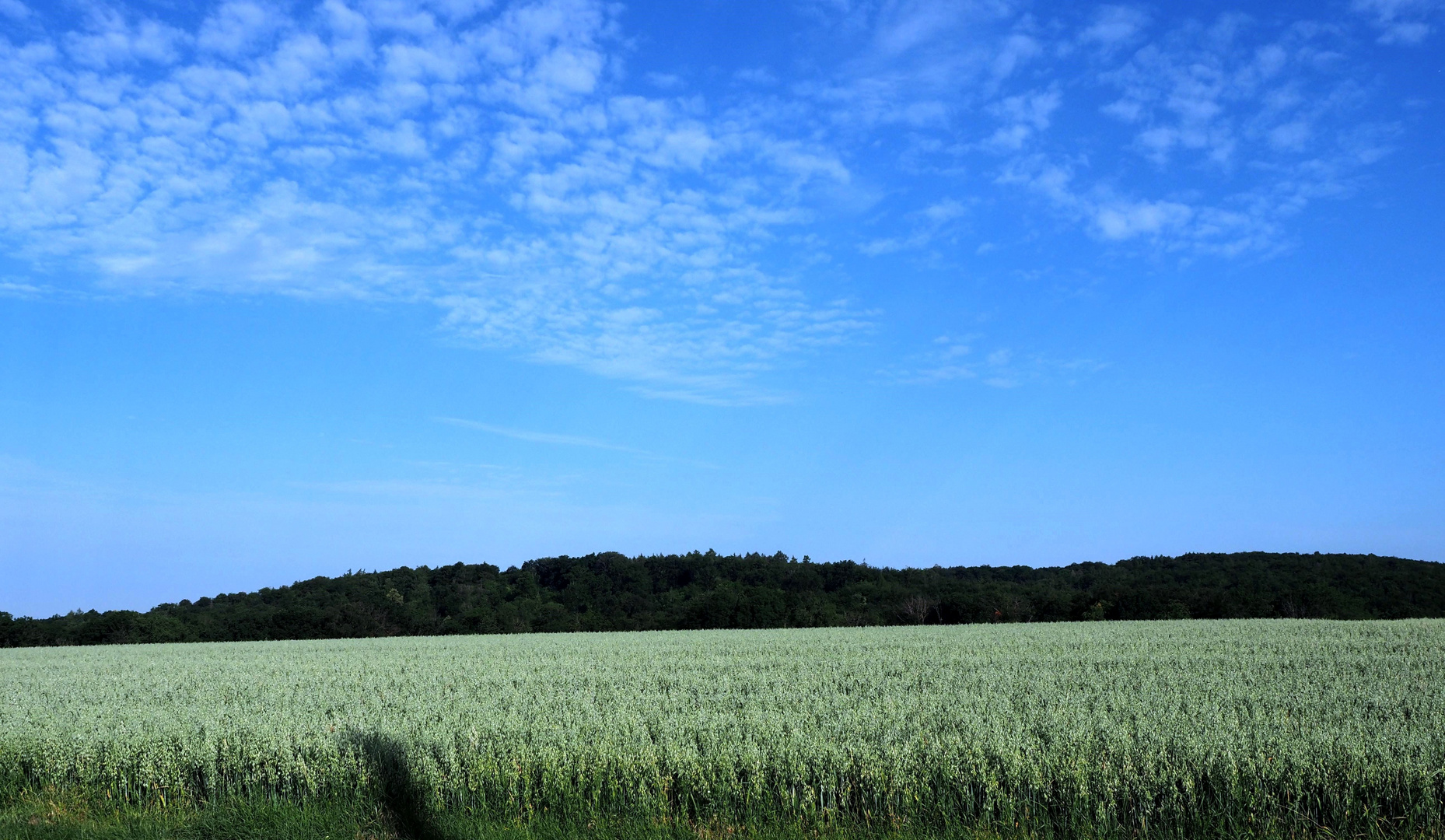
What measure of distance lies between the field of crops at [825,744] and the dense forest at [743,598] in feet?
161

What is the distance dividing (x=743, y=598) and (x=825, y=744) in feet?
206

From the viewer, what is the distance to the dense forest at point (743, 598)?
63656mm

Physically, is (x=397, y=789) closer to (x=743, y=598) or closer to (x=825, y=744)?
(x=825, y=744)

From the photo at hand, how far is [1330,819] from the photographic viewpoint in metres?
8.21

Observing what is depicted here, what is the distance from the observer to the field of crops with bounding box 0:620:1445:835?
8.38 meters

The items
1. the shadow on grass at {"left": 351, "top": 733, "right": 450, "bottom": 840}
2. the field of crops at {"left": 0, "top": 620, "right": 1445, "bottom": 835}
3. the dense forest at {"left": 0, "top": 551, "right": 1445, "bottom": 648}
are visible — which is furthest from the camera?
the dense forest at {"left": 0, "top": 551, "right": 1445, "bottom": 648}

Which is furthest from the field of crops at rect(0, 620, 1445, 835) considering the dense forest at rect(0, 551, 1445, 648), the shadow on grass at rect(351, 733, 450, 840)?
the dense forest at rect(0, 551, 1445, 648)

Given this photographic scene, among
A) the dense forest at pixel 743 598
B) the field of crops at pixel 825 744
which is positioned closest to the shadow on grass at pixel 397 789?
the field of crops at pixel 825 744

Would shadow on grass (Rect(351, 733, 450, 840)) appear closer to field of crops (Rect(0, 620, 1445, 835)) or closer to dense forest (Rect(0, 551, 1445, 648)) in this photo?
field of crops (Rect(0, 620, 1445, 835))

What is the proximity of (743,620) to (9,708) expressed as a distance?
5609 cm

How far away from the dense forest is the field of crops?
49.0 meters

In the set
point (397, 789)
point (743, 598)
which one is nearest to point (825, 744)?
point (397, 789)

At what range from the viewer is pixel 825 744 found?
952 centimetres

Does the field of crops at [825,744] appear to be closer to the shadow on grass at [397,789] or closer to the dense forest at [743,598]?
the shadow on grass at [397,789]
